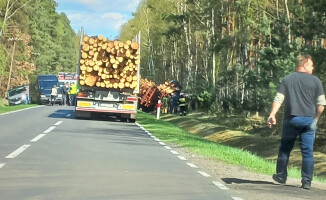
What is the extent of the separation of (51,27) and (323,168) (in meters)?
107

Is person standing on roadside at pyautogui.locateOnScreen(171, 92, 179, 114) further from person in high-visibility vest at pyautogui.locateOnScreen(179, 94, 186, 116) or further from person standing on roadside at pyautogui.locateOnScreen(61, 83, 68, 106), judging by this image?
person standing on roadside at pyautogui.locateOnScreen(61, 83, 68, 106)

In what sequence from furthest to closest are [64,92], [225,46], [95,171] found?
1. [64,92]
2. [225,46]
3. [95,171]

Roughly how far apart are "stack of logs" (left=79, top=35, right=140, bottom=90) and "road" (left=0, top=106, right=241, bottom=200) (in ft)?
33.4

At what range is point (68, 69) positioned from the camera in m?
144

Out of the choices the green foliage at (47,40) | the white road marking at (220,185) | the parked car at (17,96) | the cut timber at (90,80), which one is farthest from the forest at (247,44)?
the green foliage at (47,40)

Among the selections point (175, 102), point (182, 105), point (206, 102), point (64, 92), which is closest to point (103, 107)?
point (182, 105)

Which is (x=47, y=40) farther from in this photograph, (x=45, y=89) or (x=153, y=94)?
(x=153, y=94)

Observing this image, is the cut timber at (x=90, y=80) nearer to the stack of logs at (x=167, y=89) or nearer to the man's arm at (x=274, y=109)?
the stack of logs at (x=167, y=89)

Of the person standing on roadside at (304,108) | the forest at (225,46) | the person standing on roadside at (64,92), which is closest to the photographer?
the person standing on roadside at (304,108)

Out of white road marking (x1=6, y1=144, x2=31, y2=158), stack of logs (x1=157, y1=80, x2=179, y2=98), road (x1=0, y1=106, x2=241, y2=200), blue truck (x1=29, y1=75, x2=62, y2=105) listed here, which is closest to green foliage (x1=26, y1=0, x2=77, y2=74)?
blue truck (x1=29, y1=75, x2=62, y2=105)

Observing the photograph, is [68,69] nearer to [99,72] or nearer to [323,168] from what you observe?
[99,72]

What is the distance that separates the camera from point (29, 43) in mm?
88375

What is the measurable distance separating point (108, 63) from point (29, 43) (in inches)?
2443

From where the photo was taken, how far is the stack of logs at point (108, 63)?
93.5 ft
